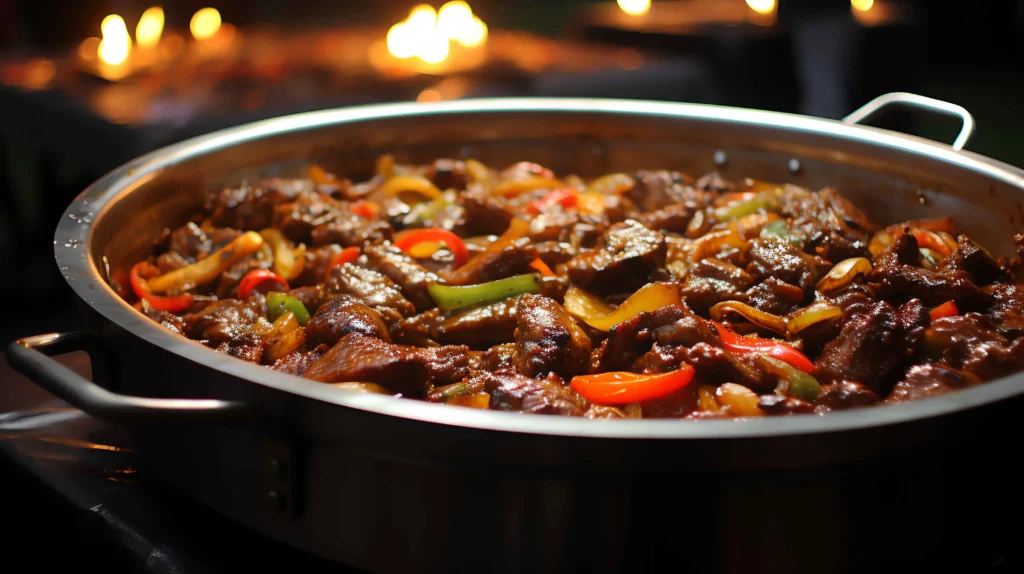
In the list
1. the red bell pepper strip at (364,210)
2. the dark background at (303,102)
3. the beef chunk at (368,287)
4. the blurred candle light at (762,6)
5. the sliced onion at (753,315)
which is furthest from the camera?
the blurred candle light at (762,6)

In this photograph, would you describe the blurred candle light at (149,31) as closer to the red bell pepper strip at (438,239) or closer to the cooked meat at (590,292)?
the cooked meat at (590,292)

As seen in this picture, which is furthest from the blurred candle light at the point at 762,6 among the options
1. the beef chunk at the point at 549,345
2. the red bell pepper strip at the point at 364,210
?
the beef chunk at the point at 549,345

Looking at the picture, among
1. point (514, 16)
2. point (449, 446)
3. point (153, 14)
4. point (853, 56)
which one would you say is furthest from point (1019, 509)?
point (514, 16)

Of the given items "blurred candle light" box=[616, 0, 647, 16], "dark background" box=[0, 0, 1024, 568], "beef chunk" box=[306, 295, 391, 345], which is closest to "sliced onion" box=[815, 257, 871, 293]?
"beef chunk" box=[306, 295, 391, 345]

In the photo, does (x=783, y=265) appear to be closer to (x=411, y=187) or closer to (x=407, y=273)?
(x=407, y=273)

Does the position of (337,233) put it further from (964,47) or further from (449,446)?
(964,47)

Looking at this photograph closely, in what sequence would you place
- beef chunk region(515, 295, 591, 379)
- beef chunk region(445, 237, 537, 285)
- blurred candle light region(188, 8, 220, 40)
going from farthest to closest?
1. blurred candle light region(188, 8, 220, 40)
2. beef chunk region(445, 237, 537, 285)
3. beef chunk region(515, 295, 591, 379)

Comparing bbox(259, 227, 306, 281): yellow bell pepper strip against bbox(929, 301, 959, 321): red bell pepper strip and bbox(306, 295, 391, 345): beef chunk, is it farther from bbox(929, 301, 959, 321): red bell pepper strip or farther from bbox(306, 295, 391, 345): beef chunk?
bbox(929, 301, 959, 321): red bell pepper strip
